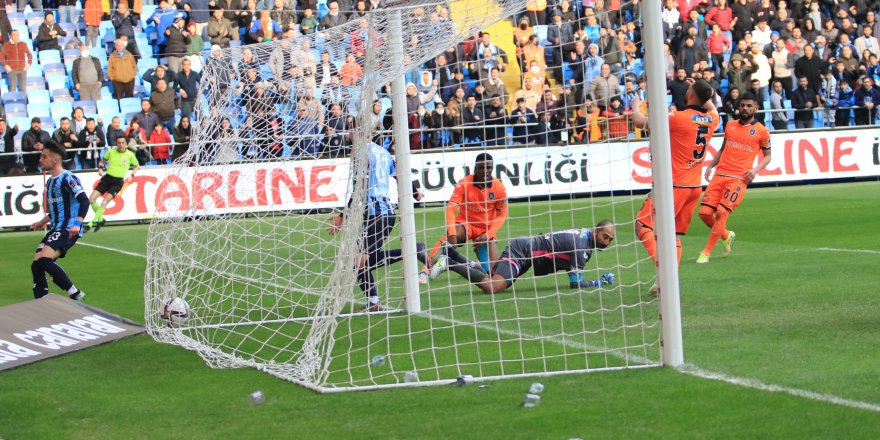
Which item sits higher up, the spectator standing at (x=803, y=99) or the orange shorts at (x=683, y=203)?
the spectator standing at (x=803, y=99)

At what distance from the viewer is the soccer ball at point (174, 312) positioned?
34.6ft

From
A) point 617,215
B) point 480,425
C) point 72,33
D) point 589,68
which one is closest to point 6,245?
point 72,33

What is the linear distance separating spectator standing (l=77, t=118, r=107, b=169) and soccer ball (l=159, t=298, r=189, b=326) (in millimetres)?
15727

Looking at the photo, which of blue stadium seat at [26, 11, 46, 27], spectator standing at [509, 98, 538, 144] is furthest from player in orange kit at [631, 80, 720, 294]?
blue stadium seat at [26, 11, 46, 27]

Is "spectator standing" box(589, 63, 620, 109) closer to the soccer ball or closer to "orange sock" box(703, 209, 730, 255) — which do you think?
the soccer ball

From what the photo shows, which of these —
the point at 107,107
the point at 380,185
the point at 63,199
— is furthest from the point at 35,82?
the point at 380,185

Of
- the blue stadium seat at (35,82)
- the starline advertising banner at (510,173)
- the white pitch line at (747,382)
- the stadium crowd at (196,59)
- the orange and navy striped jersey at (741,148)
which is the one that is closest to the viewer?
the white pitch line at (747,382)

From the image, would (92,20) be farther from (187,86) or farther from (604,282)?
(604,282)

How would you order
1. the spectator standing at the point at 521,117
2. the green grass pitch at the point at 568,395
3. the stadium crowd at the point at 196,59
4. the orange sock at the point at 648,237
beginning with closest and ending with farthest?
the green grass pitch at the point at 568,395
the spectator standing at the point at 521,117
the orange sock at the point at 648,237
the stadium crowd at the point at 196,59

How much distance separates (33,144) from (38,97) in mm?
2951

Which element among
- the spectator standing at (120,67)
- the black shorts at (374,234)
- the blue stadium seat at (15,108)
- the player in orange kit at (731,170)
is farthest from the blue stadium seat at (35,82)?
the black shorts at (374,234)

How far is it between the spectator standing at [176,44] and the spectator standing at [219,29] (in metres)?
0.68

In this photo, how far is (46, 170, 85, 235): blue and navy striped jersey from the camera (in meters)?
12.7

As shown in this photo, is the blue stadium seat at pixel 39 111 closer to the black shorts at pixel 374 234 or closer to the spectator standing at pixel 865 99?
the black shorts at pixel 374 234
